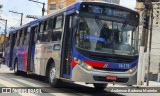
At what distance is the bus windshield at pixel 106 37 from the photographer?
13844 mm

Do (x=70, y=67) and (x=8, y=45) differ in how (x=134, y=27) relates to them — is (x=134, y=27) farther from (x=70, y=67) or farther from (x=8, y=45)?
(x=8, y=45)

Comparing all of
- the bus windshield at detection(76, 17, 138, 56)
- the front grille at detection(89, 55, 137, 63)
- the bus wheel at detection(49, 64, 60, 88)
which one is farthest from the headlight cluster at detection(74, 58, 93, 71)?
the bus wheel at detection(49, 64, 60, 88)

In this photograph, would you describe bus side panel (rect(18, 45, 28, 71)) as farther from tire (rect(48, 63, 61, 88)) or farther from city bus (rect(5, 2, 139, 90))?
city bus (rect(5, 2, 139, 90))

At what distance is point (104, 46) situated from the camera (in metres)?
14.0

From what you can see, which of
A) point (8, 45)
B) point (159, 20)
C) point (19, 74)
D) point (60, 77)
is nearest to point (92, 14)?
point (60, 77)

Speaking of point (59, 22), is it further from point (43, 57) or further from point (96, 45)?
point (96, 45)

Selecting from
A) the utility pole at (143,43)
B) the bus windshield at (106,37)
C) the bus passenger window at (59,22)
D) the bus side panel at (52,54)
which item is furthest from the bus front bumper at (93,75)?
the utility pole at (143,43)

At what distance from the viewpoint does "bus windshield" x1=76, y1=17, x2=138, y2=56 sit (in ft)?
45.4

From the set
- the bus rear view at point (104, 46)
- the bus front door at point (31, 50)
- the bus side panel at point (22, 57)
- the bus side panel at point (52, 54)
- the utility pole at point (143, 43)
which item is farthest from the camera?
the utility pole at point (143, 43)

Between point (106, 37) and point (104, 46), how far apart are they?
0.37 meters

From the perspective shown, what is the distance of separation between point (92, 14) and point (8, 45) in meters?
15.6

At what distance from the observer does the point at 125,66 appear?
14.3 metres

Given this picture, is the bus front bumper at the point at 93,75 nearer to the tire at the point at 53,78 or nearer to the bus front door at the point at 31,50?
the tire at the point at 53,78

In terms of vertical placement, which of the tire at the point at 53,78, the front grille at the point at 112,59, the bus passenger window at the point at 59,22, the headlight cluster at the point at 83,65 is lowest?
the tire at the point at 53,78
